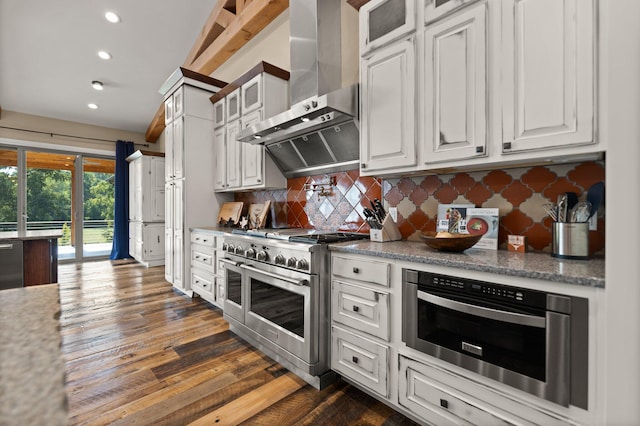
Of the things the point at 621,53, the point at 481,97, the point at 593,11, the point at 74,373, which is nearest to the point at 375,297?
the point at 481,97

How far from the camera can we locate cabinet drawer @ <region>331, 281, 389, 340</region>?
1656 millimetres

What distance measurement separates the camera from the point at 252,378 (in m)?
2.01

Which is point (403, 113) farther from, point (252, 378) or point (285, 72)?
point (252, 378)

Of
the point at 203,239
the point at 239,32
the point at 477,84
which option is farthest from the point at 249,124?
the point at 477,84

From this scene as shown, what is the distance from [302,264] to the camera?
1.97 meters

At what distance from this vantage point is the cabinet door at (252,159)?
3.17m

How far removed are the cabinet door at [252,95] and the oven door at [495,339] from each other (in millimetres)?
2467

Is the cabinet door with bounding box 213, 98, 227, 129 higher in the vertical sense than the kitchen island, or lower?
higher

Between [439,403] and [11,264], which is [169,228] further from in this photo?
[439,403]

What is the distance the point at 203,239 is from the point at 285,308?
1777 millimetres

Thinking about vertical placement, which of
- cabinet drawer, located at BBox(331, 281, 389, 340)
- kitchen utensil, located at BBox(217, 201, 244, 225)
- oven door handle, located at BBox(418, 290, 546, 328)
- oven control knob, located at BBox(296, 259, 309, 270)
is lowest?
cabinet drawer, located at BBox(331, 281, 389, 340)

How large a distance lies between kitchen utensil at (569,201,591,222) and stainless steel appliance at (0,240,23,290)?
4.34 m

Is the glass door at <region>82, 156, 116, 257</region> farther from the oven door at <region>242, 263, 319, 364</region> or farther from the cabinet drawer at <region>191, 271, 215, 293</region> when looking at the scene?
the oven door at <region>242, 263, 319, 364</region>

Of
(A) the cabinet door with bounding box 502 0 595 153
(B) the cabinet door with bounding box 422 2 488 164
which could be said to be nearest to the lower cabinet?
(B) the cabinet door with bounding box 422 2 488 164
